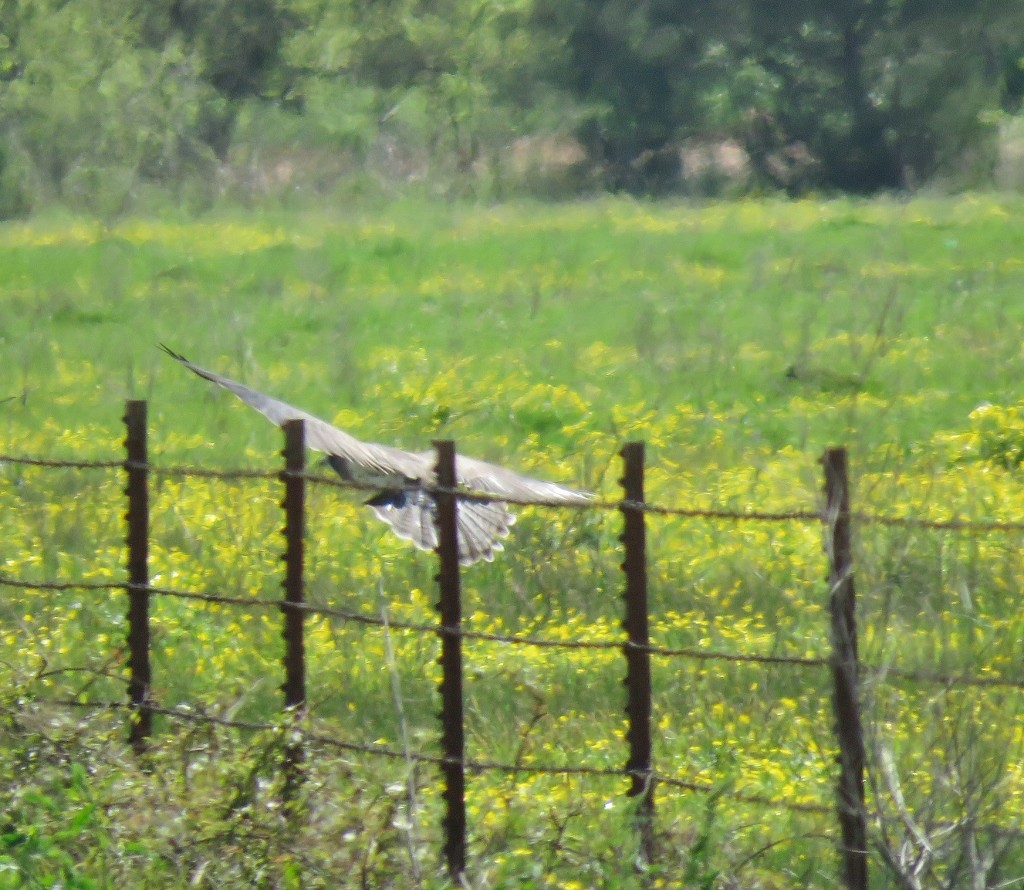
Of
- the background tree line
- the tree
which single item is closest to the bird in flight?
the background tree line

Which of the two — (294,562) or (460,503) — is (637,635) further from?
(460,503)

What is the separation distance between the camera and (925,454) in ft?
32.7

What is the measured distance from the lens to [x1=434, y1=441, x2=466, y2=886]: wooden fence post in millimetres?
4535

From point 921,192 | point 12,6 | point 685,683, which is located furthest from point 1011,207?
point 12,6

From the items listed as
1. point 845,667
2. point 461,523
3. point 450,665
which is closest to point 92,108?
point 461,523

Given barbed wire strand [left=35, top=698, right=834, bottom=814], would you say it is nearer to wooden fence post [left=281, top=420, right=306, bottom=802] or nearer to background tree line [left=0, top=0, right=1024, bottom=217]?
wooden fence post [left=281, top=420, right=306, bottom=802]

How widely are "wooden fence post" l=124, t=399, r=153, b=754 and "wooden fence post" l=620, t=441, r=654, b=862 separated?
5.12 feet

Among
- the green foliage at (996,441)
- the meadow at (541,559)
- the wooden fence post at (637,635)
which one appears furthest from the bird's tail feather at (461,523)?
the green foliage at (996,441)

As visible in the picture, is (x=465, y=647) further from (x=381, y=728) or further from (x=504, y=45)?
(x=504, y=45)

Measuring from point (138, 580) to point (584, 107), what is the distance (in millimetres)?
31249

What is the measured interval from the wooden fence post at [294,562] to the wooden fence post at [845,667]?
1.61 meters

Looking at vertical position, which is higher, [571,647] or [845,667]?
[845,667]

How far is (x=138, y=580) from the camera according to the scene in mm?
5316

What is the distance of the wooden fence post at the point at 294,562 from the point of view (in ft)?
16.1
